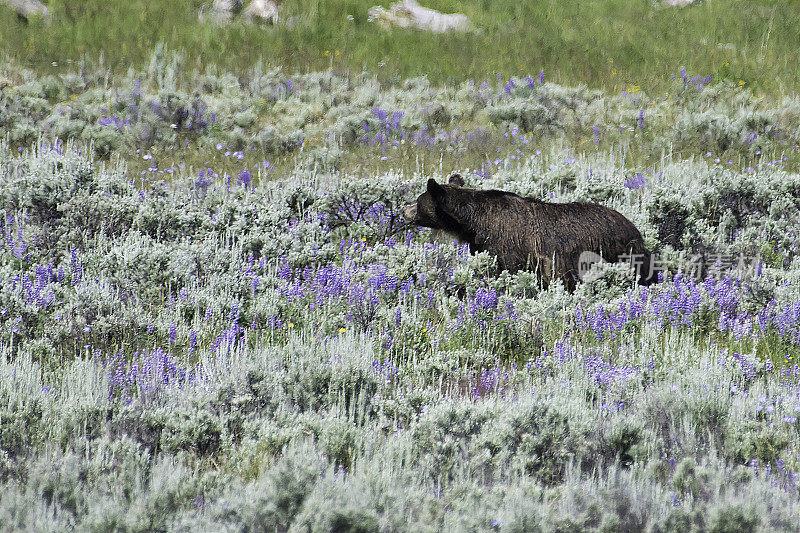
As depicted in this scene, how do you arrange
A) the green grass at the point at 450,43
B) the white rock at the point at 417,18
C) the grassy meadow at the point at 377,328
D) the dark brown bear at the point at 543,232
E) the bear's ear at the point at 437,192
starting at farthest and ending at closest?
the white rock at the point at 417,18, the green grass at the point at 450,43, the bear's ear at the point at 437,192, the dark brown bear at the point at 543,232, the grassy meadow at the point at 377,328

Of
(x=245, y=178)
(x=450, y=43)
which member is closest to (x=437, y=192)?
(x=245, y=178)

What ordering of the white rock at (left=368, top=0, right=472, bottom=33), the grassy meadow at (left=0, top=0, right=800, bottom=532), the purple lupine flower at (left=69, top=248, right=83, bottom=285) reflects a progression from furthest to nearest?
the white rock at (left=368, top=0, right=472, bottom=33)
the purple lupine flower at (left=69, top=248, right=83, bottom=285)
the grassy meadow at (left=0, top=0, right=800, bottom=532)

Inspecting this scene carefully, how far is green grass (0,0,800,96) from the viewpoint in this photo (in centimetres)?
1244

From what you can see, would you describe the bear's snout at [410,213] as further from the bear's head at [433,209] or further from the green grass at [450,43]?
the green grass at [450,43]

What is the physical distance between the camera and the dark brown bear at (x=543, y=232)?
5320 mm

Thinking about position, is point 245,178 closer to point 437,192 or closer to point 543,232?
point 437,192

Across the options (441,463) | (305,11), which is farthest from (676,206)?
(305,11)

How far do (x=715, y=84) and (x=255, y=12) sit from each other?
909 cm

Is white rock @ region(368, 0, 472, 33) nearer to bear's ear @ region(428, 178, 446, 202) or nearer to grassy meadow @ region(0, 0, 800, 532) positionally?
grassy meadow @ region(0, 0, 800, 532)

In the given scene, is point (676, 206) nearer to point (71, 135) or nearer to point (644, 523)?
point (644, 523)

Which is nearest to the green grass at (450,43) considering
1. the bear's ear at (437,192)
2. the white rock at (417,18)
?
the white rock at (417,18)

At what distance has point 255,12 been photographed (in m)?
14.8

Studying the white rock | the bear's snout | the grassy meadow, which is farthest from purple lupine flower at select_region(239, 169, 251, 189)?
the white rock

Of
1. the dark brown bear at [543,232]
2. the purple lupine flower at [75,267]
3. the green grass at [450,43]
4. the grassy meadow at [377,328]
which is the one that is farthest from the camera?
the green grass at [450,43]
